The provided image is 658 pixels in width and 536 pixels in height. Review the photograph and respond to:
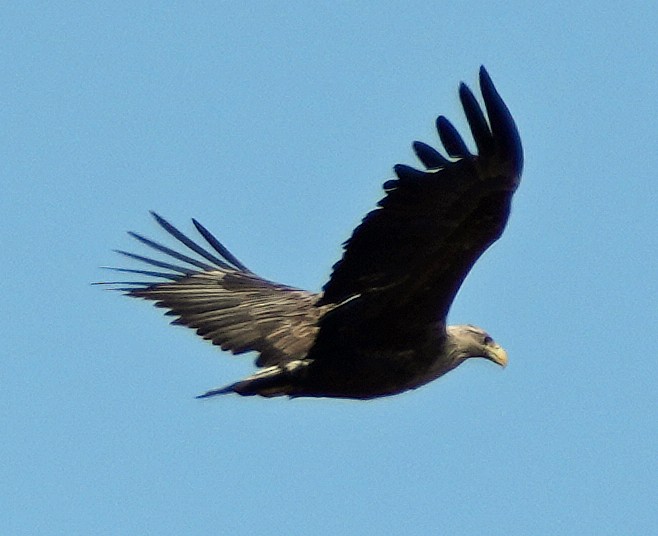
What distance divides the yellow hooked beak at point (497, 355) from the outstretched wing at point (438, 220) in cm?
161

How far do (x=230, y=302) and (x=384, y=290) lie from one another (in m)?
2.32

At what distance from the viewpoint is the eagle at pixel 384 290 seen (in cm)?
1403

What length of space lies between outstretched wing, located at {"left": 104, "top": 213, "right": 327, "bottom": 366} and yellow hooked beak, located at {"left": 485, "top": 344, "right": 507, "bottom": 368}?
62.9 inches

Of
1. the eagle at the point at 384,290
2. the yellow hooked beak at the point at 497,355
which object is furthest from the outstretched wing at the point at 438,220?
the yellow hooked beak at the point at 497,355

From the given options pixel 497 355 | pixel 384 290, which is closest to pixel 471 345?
pixel 497 355

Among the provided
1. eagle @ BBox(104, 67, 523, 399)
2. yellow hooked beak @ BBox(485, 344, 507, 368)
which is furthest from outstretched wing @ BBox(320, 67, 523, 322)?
yellow hooked beak @ BBox(485, 344, 507, 368)

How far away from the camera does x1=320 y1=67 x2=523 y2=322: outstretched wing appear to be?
1388cm

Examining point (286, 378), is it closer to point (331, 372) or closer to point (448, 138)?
point (331, 372)

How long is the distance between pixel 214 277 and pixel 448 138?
13.9 ft

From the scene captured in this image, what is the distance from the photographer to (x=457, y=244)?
14.7 metres

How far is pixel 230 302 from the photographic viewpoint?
1705cm

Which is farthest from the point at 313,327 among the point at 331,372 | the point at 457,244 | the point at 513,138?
the point at 513,138

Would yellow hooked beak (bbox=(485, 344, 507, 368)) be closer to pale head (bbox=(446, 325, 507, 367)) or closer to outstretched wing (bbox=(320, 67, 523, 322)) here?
pale head (bbox=(446, 325, 507, 367))

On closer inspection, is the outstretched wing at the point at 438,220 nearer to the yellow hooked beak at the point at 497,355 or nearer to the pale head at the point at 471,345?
the pale head at the point at 471,345
